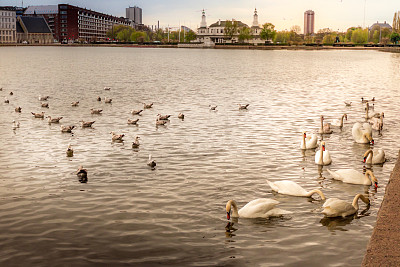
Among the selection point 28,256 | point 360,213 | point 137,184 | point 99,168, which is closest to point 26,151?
point 99,168

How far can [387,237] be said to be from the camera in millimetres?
9328

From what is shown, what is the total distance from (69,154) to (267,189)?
27.5 feet

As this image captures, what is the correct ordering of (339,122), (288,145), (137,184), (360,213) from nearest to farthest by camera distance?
(360,213), (137,184), (288,145), (339,122)

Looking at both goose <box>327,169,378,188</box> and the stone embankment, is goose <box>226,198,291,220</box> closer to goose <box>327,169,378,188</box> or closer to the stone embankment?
the stone embankment

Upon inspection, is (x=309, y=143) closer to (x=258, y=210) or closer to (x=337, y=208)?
(x=337, y=208)

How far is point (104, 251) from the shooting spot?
10.6m

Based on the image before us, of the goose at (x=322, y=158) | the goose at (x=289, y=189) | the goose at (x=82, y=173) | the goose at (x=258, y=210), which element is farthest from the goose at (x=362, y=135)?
the goose at (x=82, y=173)

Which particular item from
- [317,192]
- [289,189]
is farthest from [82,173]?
[317,192]

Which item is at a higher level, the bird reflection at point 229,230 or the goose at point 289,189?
the goose at point 289,189

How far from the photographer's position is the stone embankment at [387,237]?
27.2 feet

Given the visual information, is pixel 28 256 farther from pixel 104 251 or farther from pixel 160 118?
pixel 160 118

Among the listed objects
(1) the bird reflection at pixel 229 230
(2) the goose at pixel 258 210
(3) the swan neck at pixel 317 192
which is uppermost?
(3) the swan neck at pixel 317 192

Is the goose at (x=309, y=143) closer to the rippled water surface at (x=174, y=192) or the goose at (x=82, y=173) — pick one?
the rippled water surface at (x=174, y=192)

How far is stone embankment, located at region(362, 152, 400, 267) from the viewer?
8280 mm
